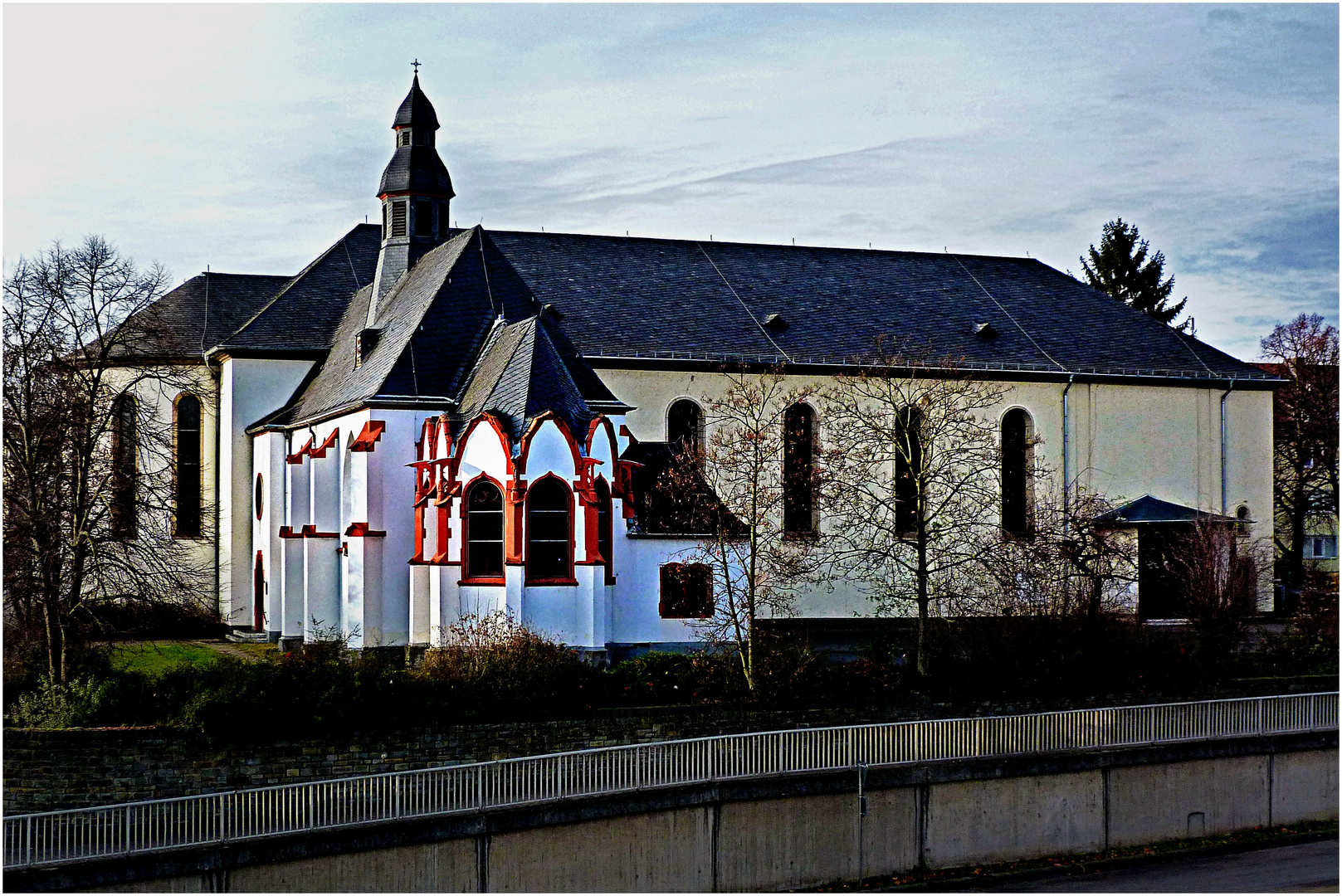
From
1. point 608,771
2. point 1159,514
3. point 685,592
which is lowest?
point 608,771

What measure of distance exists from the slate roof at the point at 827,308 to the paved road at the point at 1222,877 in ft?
55.3

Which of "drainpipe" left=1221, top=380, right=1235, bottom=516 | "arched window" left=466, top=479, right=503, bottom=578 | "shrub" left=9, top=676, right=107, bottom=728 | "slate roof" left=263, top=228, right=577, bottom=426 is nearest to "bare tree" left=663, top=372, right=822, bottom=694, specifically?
"slate roof" left=263, top=228, right=577, bottom=426

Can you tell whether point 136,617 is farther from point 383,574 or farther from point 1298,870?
point 1298,870

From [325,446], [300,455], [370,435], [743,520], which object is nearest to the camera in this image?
[370,435]

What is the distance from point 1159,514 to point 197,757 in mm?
26471

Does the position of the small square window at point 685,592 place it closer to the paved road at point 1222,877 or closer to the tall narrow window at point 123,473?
the paved road at point 1222,877

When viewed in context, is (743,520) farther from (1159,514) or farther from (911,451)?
(1159,514)

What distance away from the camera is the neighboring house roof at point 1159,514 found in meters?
37.6

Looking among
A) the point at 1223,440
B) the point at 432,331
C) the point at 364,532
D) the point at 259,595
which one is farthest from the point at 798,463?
the point at 1223,440

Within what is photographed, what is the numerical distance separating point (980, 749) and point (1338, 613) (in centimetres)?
1030

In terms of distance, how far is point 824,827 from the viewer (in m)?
21.6

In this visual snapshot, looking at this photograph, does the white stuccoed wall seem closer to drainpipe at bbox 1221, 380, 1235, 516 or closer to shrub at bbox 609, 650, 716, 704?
shrub at bbox 609, 650, 716, 704

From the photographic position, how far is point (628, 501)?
95.8 ft

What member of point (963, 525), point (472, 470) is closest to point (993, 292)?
point (963, 525)
